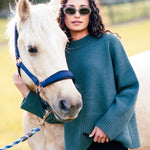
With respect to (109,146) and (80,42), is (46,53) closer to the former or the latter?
(80,42)

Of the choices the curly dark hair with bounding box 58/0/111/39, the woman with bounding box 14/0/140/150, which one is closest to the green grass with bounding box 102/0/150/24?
the curly dark hair with bounding box 58/0/111/39

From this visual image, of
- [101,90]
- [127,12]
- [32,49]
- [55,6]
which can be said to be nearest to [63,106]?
[101,90]

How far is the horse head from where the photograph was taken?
191cm

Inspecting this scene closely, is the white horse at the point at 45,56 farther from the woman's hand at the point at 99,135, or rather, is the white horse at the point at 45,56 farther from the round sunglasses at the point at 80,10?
the woman's hand at the point at 99,135

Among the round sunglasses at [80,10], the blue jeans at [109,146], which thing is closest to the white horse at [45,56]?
the round sunglasses at [80,10]

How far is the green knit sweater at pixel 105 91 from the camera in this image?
206cm

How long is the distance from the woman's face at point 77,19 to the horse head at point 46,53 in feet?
0.44

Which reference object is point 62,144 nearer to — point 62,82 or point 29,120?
point 29,120

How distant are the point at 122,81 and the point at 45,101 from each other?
615mm

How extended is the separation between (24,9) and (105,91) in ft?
2.85

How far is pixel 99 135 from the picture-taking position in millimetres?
2074

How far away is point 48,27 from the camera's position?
210cm

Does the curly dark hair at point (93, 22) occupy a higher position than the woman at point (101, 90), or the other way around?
the curly dark hair at point (93, 22)

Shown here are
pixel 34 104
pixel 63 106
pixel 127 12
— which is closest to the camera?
pixel 63 106
